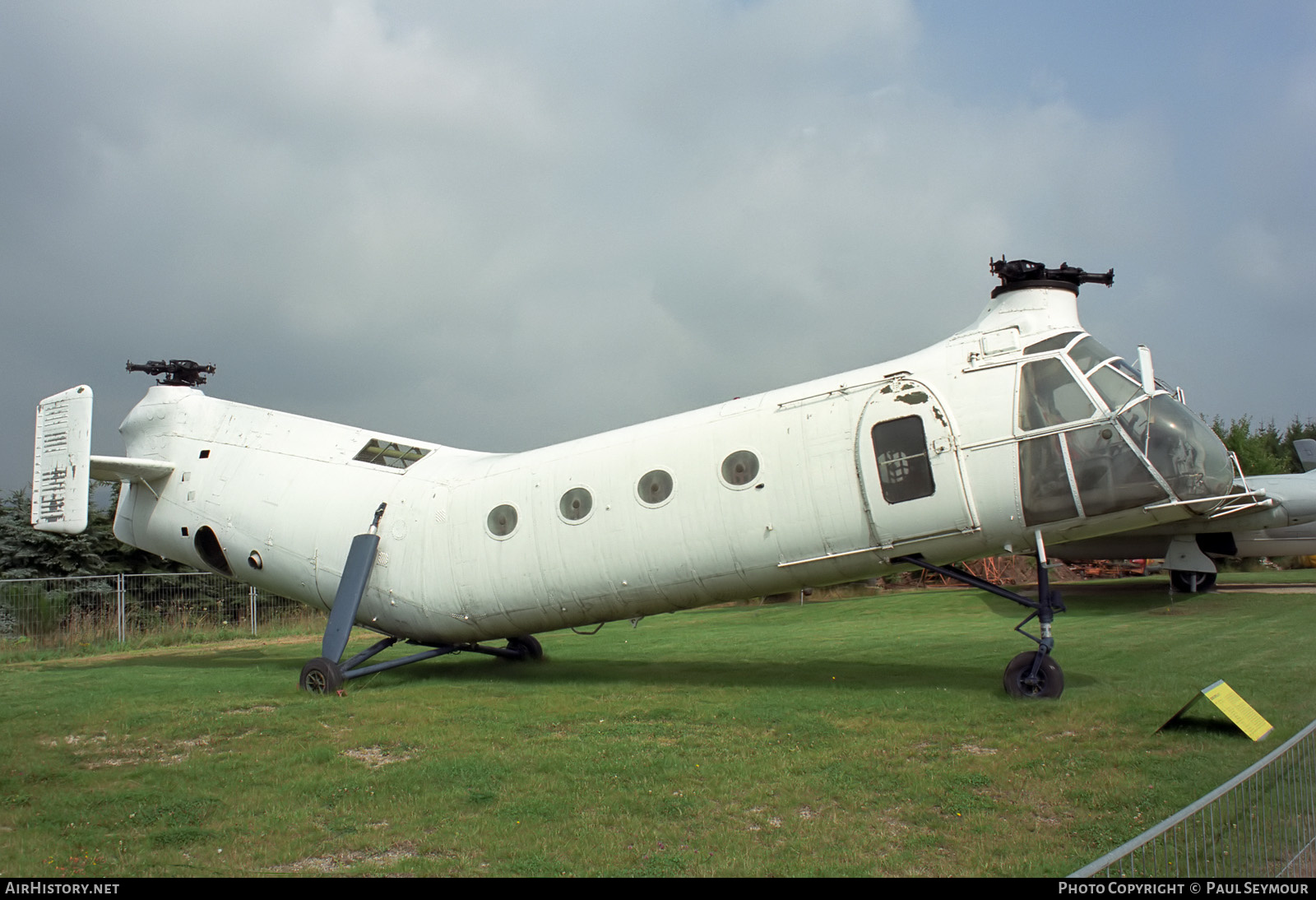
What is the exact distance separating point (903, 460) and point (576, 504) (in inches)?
180

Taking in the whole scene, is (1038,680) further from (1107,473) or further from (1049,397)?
(1049,397)

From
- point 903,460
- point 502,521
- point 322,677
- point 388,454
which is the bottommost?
point 322,677

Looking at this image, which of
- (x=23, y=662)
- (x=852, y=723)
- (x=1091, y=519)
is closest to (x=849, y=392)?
(x=1091, y=519)

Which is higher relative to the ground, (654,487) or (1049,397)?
(1049,397)

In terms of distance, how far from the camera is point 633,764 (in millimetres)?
8234

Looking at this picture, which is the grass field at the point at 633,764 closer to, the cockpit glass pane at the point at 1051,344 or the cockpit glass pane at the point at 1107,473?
the cockpit glass pane at the point at 1107,473

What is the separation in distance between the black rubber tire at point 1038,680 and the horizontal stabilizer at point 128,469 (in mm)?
14165

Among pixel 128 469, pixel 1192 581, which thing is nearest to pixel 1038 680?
pixel 128 469

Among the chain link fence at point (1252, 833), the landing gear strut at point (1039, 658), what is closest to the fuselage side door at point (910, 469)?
the landing gear strut at point (1039, 658)

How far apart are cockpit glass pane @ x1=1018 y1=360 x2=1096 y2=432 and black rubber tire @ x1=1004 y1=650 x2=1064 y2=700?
2820 millimetres

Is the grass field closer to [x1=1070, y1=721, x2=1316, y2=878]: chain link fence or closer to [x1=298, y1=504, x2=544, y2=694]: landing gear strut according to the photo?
[x1=298, y1=504, x2=544, y2=694]: landing gear strut

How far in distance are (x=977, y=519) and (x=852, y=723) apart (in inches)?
114

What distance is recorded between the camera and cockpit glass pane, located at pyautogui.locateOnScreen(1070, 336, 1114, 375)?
408 inches

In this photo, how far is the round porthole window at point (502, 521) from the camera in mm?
12938
